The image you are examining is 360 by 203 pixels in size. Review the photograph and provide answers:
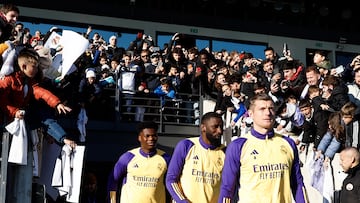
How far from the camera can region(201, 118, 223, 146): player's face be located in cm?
747

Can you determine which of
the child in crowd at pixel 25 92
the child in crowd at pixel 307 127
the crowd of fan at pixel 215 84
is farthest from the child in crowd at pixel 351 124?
the child in crowd at pixel 25 92

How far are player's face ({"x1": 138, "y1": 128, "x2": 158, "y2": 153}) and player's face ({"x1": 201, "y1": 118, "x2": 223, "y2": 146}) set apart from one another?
1.26 m

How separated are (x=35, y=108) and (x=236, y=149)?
3.00 metres

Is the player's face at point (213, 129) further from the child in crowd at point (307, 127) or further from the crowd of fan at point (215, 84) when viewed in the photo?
the child in crowd at point (307, 127)

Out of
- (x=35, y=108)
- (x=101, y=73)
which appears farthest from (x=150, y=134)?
(x=101, y=73)

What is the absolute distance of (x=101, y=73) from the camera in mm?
13047

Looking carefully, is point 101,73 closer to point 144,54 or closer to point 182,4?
point 144,54

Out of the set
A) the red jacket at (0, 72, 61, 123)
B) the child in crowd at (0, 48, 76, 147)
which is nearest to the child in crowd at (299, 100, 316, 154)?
the child in crowd at (0, 48, 76, 147)

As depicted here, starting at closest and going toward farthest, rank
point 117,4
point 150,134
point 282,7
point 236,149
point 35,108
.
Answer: point 236,149 < point 35,108 < point 150,134 < point 117,4 < point 282,7

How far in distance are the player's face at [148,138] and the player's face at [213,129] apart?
126 cm

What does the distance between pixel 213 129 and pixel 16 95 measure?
232 centimetres

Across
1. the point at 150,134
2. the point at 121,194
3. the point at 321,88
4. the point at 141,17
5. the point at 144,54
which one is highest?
the point at 141,17

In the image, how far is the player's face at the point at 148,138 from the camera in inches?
341

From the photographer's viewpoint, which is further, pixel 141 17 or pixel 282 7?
pixel 282 7
